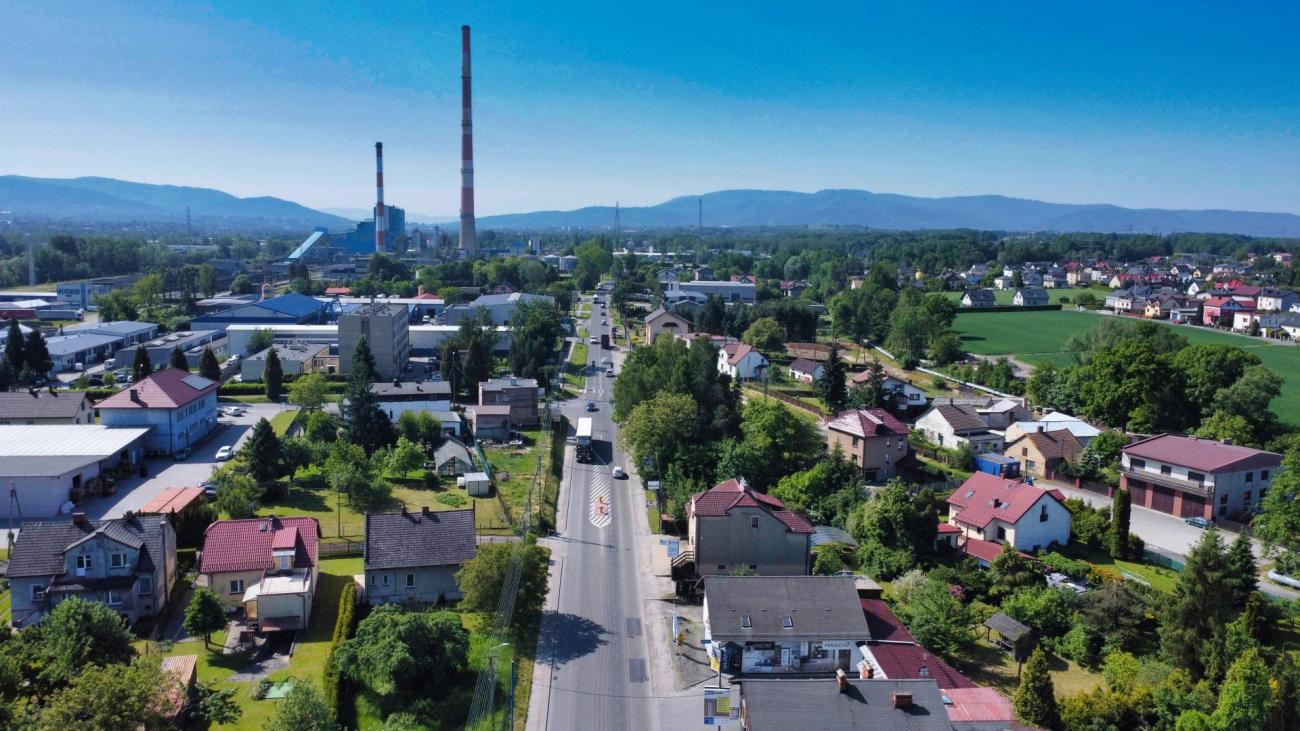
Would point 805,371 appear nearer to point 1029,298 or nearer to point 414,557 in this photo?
point 414,557

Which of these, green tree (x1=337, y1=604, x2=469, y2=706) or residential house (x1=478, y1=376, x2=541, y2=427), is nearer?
green tree (x1=337, y1=604, x2=469, y2=706)

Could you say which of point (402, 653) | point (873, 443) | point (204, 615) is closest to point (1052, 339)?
point (873, 443)

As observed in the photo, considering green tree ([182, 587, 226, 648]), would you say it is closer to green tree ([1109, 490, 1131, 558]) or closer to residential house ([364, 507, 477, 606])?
residential house ([364, 507, 477, 606])

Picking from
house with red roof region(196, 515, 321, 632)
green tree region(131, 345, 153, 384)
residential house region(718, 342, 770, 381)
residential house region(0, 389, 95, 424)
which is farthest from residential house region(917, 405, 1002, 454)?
green tree region(131, 345, 153, 384)

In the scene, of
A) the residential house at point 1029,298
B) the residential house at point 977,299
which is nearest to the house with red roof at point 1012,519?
the residential house at point 977,299

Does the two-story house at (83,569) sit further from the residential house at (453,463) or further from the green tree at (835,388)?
the green tree at (835,388)

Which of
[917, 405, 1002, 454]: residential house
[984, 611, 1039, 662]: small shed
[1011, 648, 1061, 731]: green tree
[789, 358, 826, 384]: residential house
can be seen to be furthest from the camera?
[789, 358, 826, 384]: residential house
